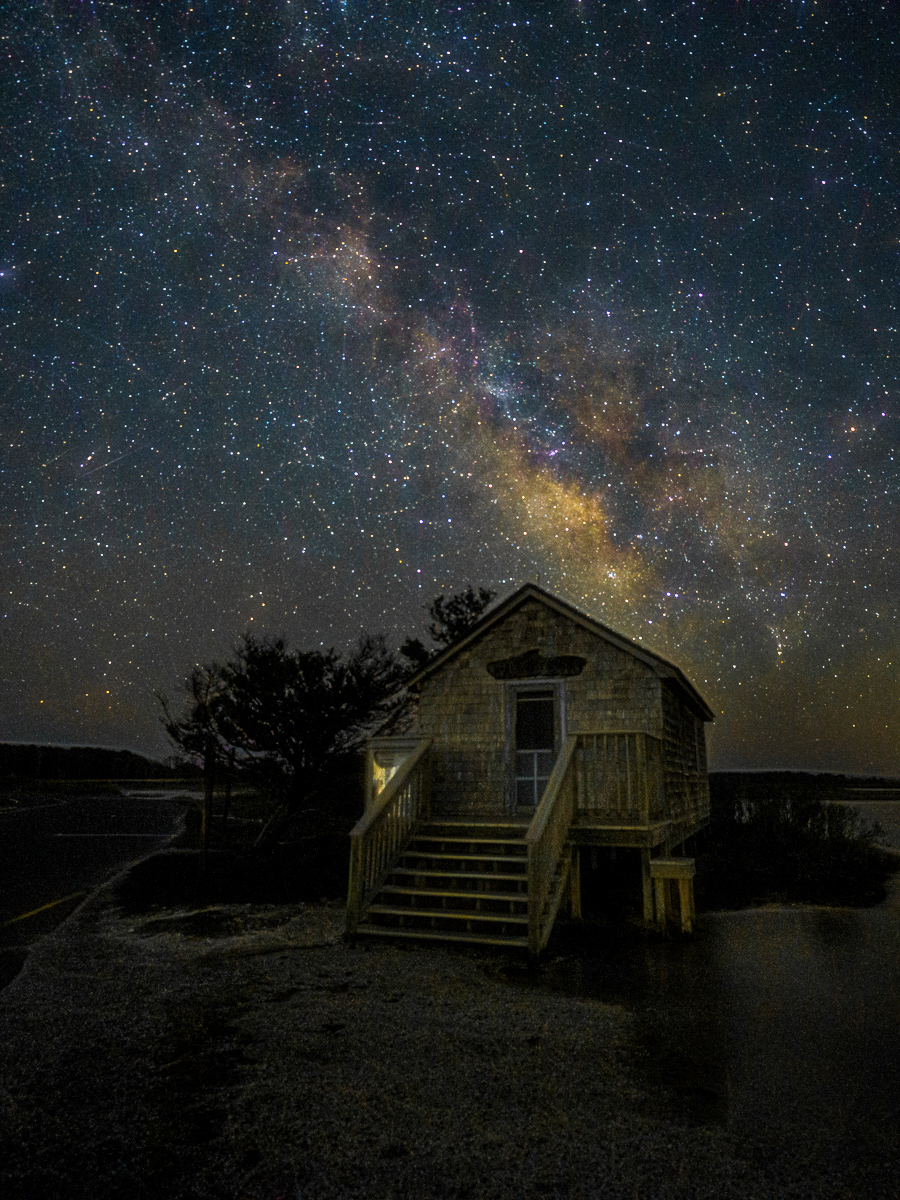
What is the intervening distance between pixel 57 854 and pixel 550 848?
16189 mm

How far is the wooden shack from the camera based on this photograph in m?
9.02

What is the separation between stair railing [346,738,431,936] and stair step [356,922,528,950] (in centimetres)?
25

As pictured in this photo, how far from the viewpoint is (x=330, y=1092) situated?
170 inches

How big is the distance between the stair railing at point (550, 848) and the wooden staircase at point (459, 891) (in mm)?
250

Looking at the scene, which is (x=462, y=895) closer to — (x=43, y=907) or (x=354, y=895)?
(x=354, y=895)

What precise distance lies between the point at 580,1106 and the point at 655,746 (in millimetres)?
8031

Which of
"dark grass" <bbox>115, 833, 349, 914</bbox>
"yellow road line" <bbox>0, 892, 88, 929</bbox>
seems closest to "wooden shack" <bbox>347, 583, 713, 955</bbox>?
"dark grass" <bbox>115, 833, 349, 914</bbox>

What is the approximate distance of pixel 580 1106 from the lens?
418 cm

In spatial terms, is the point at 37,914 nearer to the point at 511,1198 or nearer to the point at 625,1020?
the point at 625,1020

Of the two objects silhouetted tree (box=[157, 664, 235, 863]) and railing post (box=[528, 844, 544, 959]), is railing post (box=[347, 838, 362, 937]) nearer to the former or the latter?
railing post (box=[528, 844, 544, 959])

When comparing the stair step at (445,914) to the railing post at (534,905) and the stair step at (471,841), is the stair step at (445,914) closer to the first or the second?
the railing post at (534,905)

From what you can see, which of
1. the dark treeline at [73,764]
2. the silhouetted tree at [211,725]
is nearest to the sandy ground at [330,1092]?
the silhouetted tree at [211,725]

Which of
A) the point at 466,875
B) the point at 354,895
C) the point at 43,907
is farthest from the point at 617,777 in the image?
the point at 43,907

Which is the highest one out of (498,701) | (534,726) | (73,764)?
(498,701)
